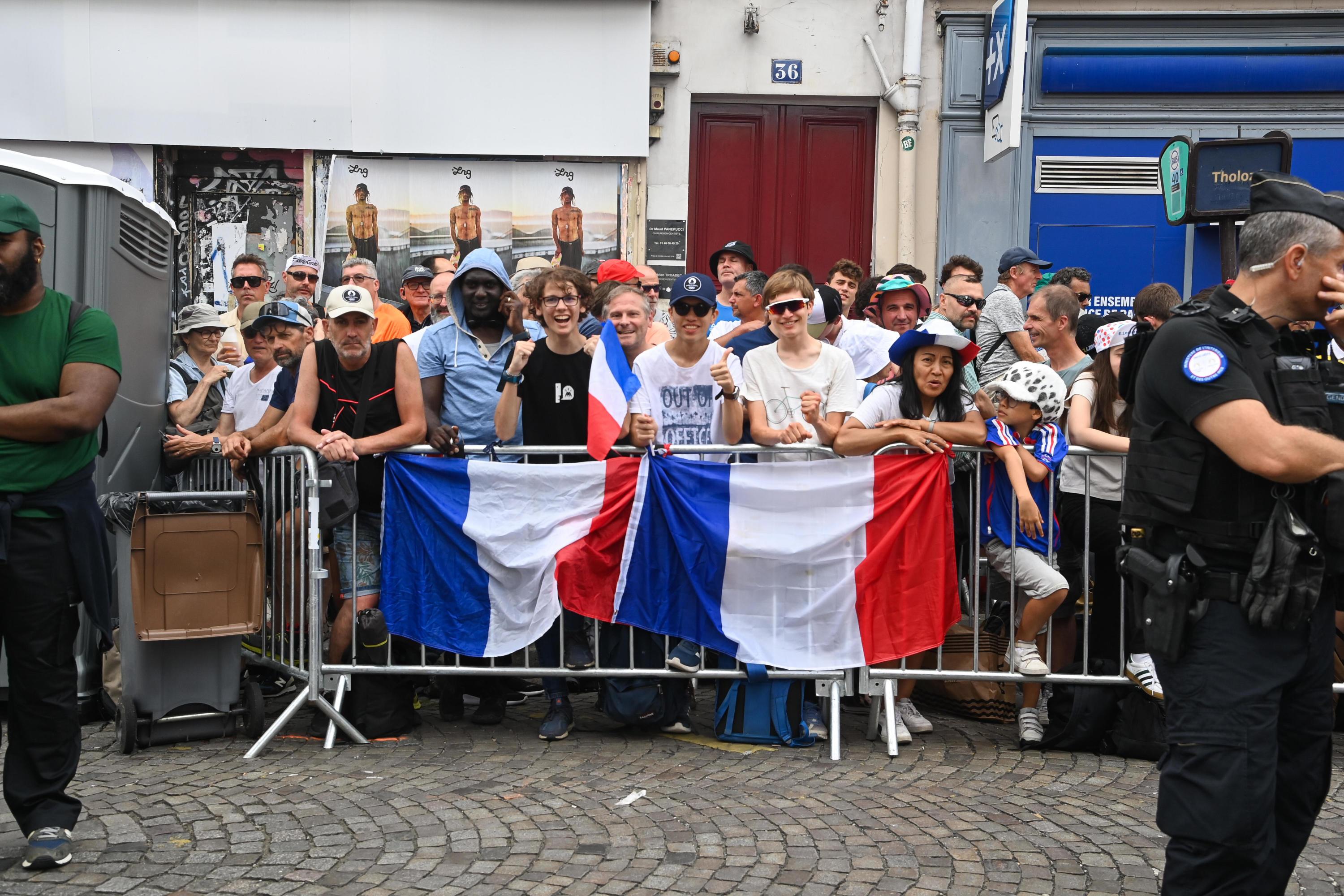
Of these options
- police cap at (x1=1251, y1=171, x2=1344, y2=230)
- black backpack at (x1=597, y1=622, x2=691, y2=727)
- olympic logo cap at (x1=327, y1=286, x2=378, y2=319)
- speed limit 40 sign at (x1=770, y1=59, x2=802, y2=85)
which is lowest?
black backpack at (x1=597, y1=622, x2=691, y2=727)

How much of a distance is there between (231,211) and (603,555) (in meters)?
8.33

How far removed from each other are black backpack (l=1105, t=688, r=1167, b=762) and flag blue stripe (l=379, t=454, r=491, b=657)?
3213mm

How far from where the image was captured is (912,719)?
6.60m

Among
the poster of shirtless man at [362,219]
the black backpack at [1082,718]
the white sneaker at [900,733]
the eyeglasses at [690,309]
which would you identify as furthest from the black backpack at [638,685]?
the poster of shirtless man at [362,219]

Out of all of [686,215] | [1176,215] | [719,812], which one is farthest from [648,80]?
[719,812]

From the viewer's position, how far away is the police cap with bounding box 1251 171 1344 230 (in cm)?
353

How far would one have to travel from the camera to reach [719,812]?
5.11m

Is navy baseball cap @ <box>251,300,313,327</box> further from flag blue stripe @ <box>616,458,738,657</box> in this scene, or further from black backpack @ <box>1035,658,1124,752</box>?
black backpack @ <box>1035,658,1124,752</box>

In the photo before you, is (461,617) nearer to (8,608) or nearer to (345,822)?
(345,822)

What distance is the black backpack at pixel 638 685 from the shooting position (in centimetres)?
641

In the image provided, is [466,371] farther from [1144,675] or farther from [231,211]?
[231,211]

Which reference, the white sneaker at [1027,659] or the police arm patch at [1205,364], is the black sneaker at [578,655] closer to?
the white sneaker at [1027,659]

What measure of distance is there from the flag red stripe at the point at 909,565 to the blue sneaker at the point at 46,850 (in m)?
3.67

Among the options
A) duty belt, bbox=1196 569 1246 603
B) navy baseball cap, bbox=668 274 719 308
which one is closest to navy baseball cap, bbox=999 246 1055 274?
navy baseball cap, bbox=668 274 719 308
